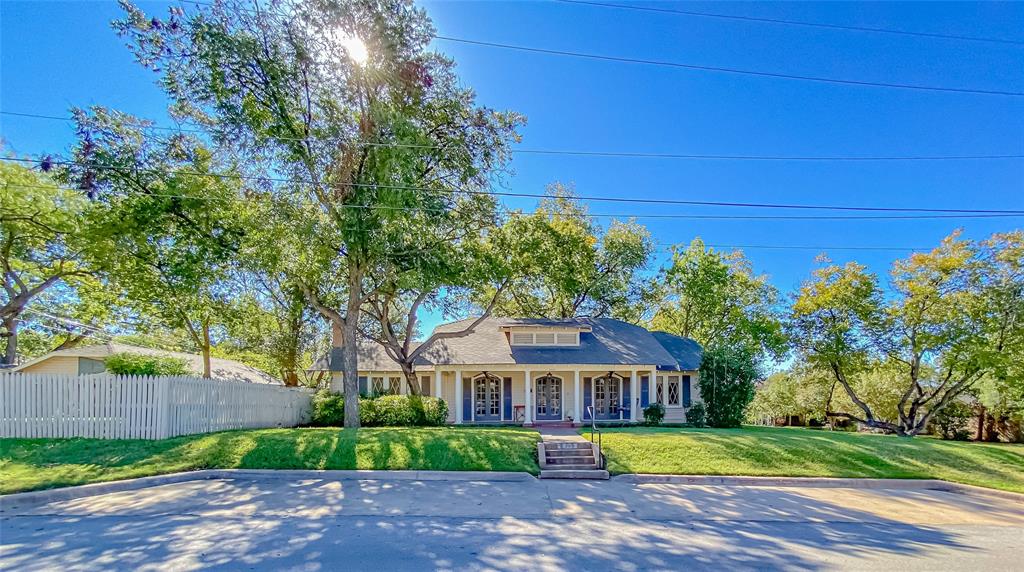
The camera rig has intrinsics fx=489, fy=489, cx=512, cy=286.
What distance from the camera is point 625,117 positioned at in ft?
41.8

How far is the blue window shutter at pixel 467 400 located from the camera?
19.7m

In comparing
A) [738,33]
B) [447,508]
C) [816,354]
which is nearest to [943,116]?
[738,33]

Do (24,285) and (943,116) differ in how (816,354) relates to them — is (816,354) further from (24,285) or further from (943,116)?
(24,285)

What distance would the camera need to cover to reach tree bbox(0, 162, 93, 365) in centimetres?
1605

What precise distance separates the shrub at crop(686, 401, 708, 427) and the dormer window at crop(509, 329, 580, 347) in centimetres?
523

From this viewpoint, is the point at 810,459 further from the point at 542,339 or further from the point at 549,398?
the point at 542,339

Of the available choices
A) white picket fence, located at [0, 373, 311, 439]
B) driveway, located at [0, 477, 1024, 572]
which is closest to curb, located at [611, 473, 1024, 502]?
driveway, located at [0, 477, 1024, 572]

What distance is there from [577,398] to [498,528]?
44.8 ft

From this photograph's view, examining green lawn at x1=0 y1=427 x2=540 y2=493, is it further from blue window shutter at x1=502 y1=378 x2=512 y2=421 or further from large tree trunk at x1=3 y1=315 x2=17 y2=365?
large tree trunk at x1=3 y1=315 x2=17 y2=365

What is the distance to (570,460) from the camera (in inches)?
422

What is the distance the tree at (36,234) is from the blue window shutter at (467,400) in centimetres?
1330

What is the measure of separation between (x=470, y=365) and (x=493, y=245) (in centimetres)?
491

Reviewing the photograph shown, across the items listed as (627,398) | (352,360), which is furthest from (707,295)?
(352,360)

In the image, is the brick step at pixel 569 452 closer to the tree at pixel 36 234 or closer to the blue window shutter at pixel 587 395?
the blue window shutter at pixel 587 395
